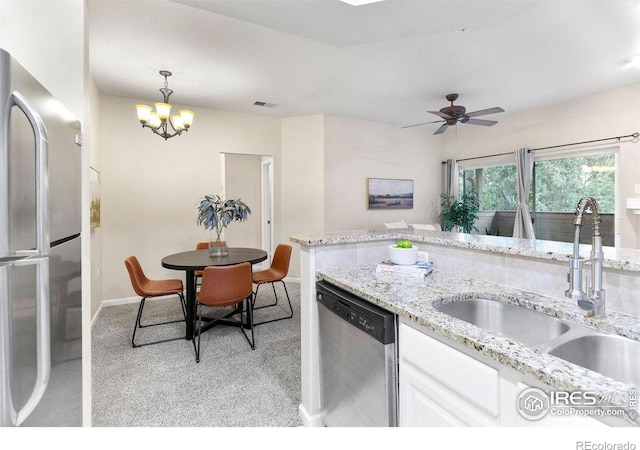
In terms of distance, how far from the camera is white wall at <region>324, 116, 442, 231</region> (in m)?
5.17

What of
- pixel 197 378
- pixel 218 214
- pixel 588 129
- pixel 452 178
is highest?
pixel 588 129

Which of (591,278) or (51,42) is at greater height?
(51,42)

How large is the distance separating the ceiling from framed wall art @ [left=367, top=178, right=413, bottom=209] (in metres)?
1.48

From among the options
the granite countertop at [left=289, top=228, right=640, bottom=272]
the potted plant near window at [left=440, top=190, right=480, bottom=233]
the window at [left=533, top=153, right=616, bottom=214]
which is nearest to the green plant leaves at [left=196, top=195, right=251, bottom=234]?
the granite countertop at [left=289, top=228, right=640, bottom=272]

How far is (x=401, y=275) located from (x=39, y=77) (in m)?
1.92

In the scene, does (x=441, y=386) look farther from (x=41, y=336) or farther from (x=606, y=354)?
(x=41, y=336)

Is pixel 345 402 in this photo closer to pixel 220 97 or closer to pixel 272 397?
pixel 272 397

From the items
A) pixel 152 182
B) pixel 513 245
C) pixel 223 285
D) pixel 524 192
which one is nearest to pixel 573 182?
pixel 524 192

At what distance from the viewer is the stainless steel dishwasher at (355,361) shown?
4.06 ft

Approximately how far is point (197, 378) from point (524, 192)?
17.6 feet

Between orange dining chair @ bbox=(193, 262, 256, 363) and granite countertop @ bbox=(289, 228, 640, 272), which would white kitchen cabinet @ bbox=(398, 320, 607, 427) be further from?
orange dining chair @ bbox=(193, 262, 256, 363)

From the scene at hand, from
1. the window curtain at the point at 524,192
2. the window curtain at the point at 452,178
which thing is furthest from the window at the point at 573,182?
the window curtain at the point at 452,178

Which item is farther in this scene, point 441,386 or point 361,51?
point 361,51

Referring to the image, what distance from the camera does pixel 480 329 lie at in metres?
0.98
